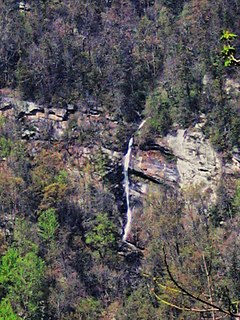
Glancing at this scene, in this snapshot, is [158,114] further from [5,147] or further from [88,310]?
[88,310]

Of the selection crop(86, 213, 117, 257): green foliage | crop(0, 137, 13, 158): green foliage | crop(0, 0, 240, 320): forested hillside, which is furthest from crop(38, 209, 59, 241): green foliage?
crop(0, 137, 13, 158): green foliage

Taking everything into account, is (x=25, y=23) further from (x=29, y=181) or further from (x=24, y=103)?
(x=29, y=181)

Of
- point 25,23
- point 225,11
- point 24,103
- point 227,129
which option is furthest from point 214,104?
point 25,23

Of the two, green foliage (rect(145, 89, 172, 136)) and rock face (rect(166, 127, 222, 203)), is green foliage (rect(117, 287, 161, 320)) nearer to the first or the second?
rock face (rect(166, 127, 222, 203))

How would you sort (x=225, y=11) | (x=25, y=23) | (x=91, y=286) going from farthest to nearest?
1. (x=25, y=23)
2. (x=225, y=11)
3. (x=91, y=286)

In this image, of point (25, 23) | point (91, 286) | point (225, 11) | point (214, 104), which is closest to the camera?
point (91, 286)

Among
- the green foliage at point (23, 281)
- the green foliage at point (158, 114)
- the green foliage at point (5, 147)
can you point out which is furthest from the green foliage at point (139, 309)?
the green foliage at point (5, 147)
